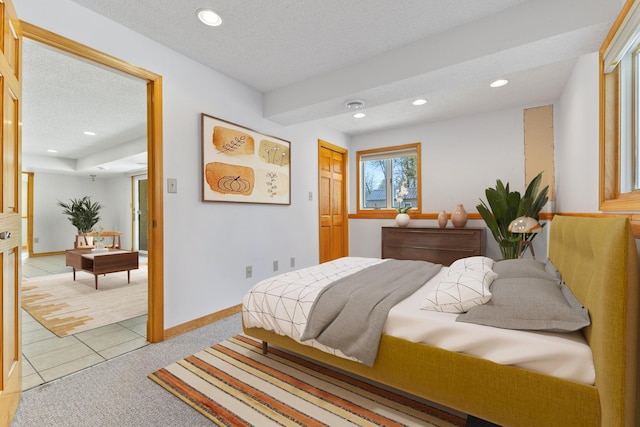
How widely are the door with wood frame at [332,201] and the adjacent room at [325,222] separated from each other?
89 mm

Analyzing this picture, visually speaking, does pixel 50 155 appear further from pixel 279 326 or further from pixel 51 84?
pixel 279 326

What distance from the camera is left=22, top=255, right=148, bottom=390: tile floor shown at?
6.44 ft

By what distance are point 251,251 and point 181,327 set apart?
40.9 inches

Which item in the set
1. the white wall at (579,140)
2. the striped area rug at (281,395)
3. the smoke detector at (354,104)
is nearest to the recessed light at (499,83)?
the white wall at (579,140)

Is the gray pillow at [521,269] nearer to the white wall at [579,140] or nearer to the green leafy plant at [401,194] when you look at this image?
the white wall at [579,140]

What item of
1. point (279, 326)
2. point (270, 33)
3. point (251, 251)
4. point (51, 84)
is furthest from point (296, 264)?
point (51, 84)

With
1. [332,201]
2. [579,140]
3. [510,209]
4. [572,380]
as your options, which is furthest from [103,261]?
[579,140]

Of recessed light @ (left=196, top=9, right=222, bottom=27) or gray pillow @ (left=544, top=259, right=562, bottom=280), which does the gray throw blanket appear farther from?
recessed light @ (left=196, top=9, right=222, bottom=27)

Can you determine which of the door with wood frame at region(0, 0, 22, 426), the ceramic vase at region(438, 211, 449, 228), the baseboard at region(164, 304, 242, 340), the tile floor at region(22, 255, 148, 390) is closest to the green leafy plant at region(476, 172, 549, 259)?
the ceramic vase at region(438, 211, 449, 228)

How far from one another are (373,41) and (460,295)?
209 centimetres

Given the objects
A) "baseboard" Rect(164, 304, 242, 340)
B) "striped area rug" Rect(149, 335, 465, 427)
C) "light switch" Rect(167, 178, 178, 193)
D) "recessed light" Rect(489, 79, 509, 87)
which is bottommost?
"striped area rug" Rect(149, 335, 465, 427)

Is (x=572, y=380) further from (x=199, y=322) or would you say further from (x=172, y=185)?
(x=172, y=185)

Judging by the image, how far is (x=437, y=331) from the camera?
4.62ft

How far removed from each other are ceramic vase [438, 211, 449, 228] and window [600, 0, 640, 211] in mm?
2178
